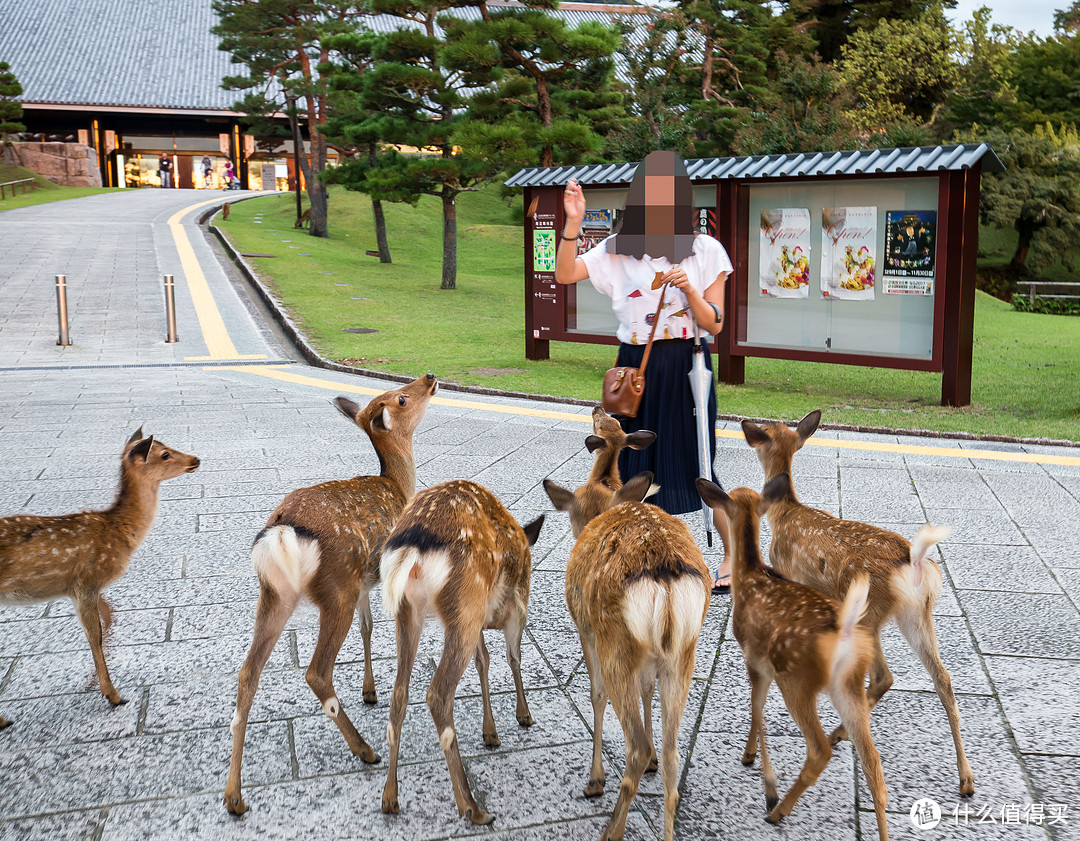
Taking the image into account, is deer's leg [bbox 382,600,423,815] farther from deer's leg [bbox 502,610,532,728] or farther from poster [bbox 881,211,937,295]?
poster [bbox 881,211,937,295]

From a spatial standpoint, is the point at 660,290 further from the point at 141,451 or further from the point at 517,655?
the point at 141,451

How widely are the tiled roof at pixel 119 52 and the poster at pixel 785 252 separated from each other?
3515 cm

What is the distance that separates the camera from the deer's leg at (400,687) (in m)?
2.85

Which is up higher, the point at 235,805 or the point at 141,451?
the point at 141,451

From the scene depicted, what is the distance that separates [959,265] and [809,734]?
7.88 meters

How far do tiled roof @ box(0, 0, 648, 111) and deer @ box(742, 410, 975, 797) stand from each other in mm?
42743

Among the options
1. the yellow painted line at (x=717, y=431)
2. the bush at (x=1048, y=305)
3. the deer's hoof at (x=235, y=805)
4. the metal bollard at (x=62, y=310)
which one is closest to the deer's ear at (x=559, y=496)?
the deer's hoof at (x=235, y=805)

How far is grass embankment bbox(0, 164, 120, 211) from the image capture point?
34966mm

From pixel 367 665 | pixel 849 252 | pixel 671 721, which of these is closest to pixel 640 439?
pixel 671 721

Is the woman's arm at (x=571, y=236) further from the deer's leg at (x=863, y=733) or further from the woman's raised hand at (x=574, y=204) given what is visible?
the deer's leg at (x=863, y=733)

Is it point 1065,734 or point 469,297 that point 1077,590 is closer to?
point 1065,734

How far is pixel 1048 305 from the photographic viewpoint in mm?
27172

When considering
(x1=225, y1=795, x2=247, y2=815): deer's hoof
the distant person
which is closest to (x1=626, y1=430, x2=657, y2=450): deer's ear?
(x1=225, y1=795, x2=247, y2=815): deer's hoof

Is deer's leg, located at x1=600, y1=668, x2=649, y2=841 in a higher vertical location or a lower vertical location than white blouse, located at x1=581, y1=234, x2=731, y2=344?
lower
